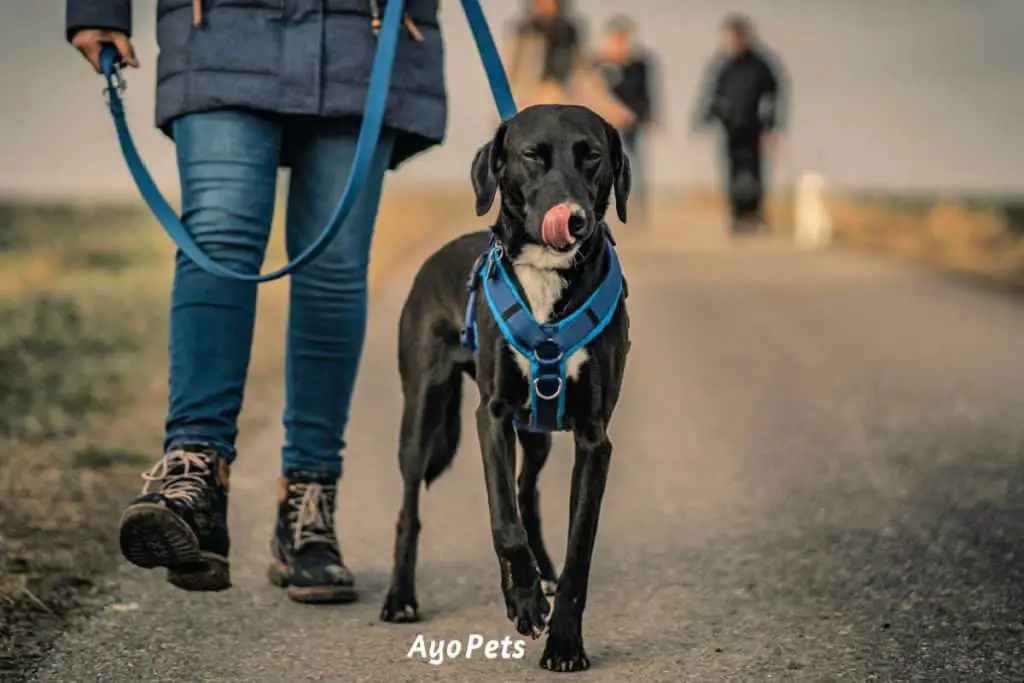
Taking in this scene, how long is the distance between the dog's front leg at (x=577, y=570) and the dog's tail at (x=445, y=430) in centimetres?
75

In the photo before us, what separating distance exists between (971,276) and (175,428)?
12.7m

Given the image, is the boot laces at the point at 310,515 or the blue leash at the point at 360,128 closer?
the blue leash at the point at 360,128

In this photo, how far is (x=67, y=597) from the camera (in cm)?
515

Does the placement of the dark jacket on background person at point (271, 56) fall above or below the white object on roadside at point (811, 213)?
above

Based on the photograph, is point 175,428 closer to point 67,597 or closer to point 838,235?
point 67,597

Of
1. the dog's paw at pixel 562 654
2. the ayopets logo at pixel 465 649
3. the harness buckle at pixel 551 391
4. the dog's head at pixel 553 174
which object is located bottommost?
the ayopets logo at pixel 465 649

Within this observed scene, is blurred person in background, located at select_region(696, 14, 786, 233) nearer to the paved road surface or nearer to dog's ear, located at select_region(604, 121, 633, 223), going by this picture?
the paved road surface

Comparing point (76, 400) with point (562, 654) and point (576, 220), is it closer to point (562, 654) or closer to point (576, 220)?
point (562, 654)

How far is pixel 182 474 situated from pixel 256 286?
61 centimetres

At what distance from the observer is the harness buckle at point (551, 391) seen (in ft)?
14.4

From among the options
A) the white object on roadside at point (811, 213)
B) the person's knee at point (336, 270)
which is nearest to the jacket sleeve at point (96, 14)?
the person's knee at point (336, 270)

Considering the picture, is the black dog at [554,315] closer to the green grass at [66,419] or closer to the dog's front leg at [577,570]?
the dog's front leg at [577,570]

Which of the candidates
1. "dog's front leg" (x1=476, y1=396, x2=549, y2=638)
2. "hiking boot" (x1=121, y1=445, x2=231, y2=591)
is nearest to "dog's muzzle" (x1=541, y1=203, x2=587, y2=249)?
"dog's front leg" (x1=476, y1=396, x2=549, y2=638)

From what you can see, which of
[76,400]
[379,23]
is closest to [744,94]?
[76,400]
